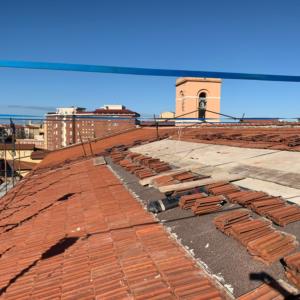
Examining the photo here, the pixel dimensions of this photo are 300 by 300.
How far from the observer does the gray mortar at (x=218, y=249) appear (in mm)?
2955

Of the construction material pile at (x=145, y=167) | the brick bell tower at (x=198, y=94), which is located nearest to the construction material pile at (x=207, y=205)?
the construction material pile at (x=145, y=167)

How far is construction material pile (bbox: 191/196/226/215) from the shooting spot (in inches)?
186

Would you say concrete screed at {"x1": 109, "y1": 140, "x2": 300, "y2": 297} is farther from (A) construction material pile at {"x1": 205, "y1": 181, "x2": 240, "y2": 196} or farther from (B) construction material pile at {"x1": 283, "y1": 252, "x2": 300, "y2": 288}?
(A) construction material pile at {"x1": 205, "y1": 181, "x2": 240, "y2": 196}

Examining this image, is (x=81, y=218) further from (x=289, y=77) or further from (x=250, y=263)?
(x=289, y=77)

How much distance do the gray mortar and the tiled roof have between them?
0.14 m

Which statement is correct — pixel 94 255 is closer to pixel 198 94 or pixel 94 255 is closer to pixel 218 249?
pixel 218 249

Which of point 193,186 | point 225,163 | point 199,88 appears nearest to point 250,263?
point 193,186

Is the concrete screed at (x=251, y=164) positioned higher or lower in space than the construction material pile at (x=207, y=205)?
higher

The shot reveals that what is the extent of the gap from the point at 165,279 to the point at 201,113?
38257 mm

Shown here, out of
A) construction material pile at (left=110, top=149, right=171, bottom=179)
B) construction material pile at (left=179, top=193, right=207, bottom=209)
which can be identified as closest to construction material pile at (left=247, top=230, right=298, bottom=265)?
construction material pile at (left=179, top=193, right=207, bottom=209)

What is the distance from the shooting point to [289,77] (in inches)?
228

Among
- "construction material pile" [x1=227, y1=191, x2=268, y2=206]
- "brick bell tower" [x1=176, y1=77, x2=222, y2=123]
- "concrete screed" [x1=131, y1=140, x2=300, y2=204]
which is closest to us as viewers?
"construction material pile" [x1=227, y1=191, x2=268, y2=206]

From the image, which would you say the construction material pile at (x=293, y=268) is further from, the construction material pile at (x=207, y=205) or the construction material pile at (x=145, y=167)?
the construction material pile at (x=145, y=167)

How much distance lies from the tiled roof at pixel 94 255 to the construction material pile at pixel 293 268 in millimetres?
Answer: 656
